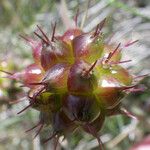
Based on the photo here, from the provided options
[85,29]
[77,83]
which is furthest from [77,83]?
[85,29]

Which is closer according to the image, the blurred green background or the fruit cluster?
the fruit cluster

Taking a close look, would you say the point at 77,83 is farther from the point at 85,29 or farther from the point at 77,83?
the point at 85,29

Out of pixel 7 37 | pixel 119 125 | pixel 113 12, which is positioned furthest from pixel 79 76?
pixel 7 37

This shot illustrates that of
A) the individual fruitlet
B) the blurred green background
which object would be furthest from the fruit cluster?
the blurred green background

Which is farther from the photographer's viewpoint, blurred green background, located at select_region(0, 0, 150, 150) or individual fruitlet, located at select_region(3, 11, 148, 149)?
blurred green background, located at select_region(0, 0, 150, 150)

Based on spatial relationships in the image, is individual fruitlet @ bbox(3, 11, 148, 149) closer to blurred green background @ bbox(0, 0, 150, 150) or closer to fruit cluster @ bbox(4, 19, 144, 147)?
fruit cluster @ bbox(4, 19, 144, 147)

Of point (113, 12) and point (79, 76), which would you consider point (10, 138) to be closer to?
point (113, 12)

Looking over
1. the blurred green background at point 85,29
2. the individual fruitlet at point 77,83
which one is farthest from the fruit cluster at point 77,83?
the blurred green background at point 85,29
